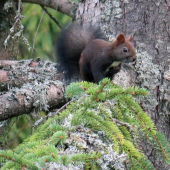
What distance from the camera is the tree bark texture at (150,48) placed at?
6.56ft

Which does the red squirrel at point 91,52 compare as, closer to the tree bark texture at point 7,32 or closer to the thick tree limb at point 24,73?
the thick tree limb at point 24,73

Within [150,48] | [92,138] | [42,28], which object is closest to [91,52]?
[150,48]

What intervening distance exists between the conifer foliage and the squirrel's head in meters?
0.86

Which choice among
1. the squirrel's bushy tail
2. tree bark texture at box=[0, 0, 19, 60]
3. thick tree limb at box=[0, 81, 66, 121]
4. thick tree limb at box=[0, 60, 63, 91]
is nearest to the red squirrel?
the squirrel's bushy tail

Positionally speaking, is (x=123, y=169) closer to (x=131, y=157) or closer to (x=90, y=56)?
(x=131, y=157)

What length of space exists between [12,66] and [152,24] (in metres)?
1.05

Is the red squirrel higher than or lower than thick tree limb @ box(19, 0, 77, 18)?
lower

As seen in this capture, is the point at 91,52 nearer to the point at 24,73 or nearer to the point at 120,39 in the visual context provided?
the point at 120,39

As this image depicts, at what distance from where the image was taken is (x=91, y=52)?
7.19 feet

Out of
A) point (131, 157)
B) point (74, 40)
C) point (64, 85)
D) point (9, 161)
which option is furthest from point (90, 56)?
point (9, 161)

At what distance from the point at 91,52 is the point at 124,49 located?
0.25m

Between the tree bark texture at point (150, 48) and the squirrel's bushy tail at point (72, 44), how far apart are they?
0.21 meters

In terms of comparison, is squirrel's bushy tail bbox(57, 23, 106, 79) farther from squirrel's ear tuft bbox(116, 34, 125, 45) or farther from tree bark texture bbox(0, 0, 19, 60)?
tree bark texture bbox(0, 0, 19, 60)

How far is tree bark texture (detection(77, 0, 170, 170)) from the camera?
2.00m
